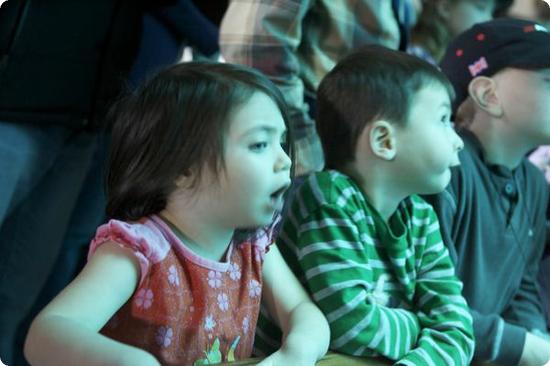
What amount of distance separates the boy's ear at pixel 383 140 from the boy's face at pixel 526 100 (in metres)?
0.30

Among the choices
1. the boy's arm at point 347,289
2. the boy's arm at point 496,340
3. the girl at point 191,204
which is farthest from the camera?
the boy's arm at point 496,340

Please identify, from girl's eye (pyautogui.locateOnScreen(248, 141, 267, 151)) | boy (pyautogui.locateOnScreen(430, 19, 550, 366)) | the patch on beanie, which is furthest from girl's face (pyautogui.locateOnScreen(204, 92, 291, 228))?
the patch on beanie

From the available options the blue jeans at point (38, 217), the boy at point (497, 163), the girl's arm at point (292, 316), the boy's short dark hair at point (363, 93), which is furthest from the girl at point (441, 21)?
the girl's arm at point (292, 316)

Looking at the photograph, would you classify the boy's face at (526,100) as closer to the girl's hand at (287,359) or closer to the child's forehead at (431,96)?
the child's forehead at (431,96)

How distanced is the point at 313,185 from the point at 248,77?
0.63 ft

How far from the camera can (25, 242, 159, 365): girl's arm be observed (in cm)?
67

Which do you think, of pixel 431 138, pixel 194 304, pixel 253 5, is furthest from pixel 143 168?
pixel 253 5

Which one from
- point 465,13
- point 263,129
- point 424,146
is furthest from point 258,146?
point 465,13

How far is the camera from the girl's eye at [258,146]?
0.80 meters

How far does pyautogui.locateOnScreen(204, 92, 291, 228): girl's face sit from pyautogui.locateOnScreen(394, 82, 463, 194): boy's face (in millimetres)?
220

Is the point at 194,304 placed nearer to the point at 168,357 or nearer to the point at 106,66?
the point at 168,357

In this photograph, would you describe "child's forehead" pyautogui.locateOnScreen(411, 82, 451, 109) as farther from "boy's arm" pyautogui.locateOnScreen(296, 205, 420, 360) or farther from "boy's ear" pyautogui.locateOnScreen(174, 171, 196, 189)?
"boy's ear" pyautogui.locateOnScreen(174, 171, 196, 189)

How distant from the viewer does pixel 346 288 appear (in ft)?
2.97

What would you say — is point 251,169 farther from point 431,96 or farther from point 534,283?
point 534,283
